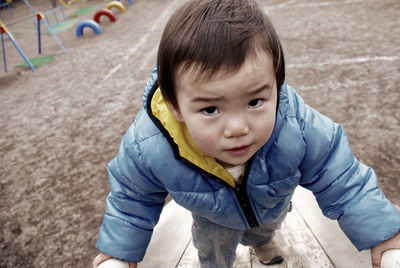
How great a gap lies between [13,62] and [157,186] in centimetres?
519

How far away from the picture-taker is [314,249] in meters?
1.17

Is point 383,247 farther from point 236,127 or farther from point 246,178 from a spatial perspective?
point 236,127

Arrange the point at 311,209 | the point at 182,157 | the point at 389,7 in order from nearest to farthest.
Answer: the point at 182,157, the point at 311,209, the point at 389,7

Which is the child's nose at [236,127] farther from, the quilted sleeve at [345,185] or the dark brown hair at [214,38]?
the quilted sleeve at [345,185]

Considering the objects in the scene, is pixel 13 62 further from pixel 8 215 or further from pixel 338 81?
pixel 338 81

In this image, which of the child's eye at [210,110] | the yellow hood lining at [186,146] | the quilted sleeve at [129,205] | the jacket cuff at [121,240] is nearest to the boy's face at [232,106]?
the child's eye at [210,110]

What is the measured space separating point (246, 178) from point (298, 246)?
1.98 ft

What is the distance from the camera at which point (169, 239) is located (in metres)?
1.31

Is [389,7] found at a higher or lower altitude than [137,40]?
higher

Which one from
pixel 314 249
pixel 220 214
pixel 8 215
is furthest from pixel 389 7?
pixel 8 215

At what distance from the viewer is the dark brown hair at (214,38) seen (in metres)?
0.57

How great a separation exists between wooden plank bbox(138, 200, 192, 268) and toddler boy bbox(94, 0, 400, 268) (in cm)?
35

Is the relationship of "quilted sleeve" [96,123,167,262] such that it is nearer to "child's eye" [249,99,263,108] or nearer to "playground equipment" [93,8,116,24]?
"child's eye" [249,99,263,108]

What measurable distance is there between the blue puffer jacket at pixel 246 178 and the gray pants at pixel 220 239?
152mm
